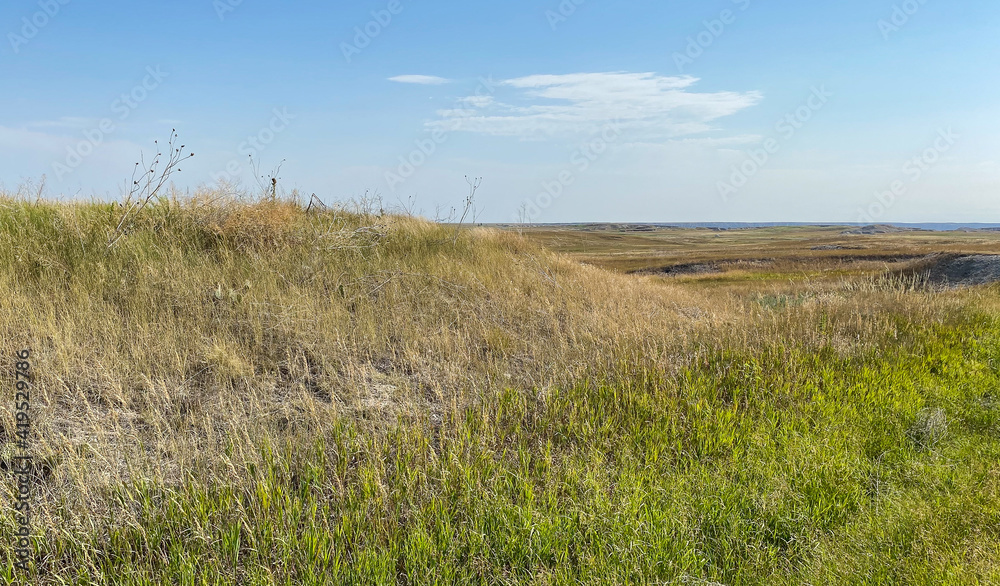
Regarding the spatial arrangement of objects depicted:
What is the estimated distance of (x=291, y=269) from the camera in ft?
30.2

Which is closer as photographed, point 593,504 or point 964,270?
point 593,504

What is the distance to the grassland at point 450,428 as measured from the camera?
3.36m

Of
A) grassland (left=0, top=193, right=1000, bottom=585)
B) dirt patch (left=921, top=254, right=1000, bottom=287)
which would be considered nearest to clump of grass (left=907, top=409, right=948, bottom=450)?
grassland (left=0, top=193, right=1000, bottom=585)

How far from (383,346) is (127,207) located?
603 cm

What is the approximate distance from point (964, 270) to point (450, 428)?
2813 cm

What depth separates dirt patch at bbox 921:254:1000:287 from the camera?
21.8 meters

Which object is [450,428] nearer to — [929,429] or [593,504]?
[593,504]

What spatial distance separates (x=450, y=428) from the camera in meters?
4.98

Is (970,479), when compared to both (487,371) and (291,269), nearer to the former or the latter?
(487,371)

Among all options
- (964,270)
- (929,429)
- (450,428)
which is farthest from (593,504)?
(964,270)

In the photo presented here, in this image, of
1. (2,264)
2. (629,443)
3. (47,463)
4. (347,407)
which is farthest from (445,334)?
(2,264)

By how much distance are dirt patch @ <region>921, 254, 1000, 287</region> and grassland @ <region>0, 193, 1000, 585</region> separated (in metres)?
15.5

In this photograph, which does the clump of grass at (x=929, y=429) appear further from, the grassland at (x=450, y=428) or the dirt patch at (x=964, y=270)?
the dirt patch at (x=964, y=270)

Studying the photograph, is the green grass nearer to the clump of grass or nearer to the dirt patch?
the clump of grass
